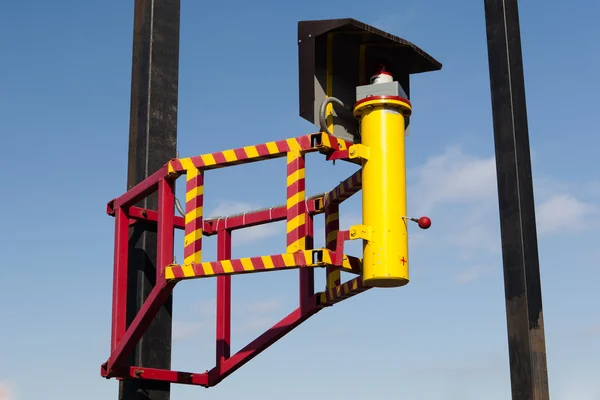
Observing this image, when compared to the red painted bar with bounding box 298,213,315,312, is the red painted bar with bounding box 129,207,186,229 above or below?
above

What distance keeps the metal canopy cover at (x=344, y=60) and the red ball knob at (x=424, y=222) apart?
1146 mm

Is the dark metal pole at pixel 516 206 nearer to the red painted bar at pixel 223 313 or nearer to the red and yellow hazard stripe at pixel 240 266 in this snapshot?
the red and yellow hazard stripe at pixel 240 266

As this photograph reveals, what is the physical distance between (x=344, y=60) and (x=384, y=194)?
1442mm

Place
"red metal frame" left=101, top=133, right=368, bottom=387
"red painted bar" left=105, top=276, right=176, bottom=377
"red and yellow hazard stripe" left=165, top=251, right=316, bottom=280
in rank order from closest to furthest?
"red and yellow hazard stripe" left=165, top=251, right=316, bottom=280
"red metal frame" left=101, top=133, right=368, bottom=387
"red painted bar" left=105, top=276, right=176, bottom=377

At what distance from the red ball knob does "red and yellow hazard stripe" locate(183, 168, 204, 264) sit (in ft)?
6.68

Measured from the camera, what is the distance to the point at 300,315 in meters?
8.45

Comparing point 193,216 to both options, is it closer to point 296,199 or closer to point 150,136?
point 296,199

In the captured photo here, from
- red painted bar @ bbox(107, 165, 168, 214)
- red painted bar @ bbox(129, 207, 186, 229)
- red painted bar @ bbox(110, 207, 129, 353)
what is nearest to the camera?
red painted bar @ bbox(107, 165, 168, 214)

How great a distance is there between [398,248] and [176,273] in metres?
2.05

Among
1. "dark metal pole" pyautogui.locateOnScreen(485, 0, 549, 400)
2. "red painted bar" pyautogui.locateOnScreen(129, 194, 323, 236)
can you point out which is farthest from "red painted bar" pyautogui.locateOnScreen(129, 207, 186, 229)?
"dark metal pole" pyautogui.locateOnScreen(485, 0, 549, 400)

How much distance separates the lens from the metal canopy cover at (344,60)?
757cm

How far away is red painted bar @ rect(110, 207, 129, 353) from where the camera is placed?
8969 mm

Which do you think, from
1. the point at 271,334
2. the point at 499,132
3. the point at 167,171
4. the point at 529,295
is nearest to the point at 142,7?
the point at 167,171

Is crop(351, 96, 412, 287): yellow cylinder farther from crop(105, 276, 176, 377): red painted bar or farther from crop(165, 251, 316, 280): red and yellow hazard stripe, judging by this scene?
crop(105, 276, 176, 377): red painted bar
